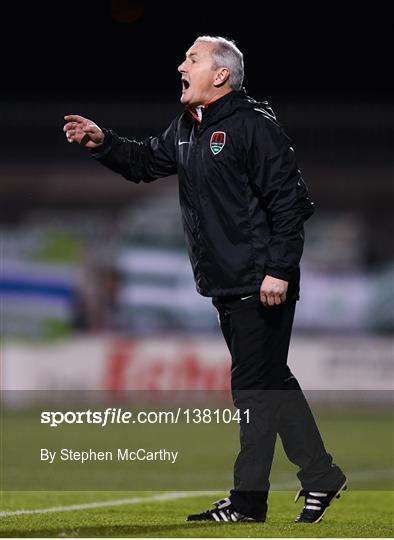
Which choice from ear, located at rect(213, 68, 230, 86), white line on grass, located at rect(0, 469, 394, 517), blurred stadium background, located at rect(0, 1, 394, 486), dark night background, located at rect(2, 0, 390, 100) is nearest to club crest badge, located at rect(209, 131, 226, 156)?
ear, located at rect(213, 68, 230, 86)

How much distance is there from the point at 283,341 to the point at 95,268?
41.3 ft

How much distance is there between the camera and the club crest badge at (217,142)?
5262 mm

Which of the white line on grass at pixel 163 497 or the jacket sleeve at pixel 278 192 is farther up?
the jacket sleeve at pixel 278 192

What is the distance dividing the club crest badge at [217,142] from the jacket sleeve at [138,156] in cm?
43

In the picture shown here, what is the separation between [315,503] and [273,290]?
3.20 feet

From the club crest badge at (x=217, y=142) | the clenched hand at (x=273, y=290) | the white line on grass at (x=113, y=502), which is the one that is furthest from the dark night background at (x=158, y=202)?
the clenched hand at (x=273, y=290)

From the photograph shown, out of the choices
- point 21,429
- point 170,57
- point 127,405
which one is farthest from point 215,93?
point 170,57

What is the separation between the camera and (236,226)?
17.3ft

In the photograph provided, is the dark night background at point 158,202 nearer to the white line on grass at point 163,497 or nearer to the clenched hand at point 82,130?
the white line on grass at point 163,497

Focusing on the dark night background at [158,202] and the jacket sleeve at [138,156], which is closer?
the jacket sleeve at [138,156]

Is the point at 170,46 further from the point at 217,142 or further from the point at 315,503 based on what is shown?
the point at 315,503

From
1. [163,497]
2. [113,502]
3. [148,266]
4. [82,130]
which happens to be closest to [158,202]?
[148,266]

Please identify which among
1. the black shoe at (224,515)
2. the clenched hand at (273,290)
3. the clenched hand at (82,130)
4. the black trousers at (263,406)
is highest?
the clenched hand at (82,130)

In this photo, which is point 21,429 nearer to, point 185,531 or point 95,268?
point 95,268
